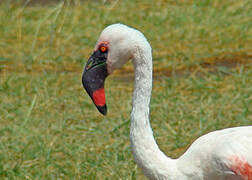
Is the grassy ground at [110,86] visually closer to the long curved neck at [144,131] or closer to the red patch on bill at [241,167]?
the long curved neck at [144,131]

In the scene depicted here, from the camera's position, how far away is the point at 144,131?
3.34 metres

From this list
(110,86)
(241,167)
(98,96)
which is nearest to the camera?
(241,167)

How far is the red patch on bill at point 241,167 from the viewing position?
323cm

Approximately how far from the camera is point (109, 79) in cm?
692

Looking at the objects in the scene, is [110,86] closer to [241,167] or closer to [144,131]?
[144,131]

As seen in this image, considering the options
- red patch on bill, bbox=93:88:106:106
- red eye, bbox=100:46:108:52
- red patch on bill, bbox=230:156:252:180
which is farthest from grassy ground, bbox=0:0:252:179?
red patch on bill, bbox=230:156:252:180

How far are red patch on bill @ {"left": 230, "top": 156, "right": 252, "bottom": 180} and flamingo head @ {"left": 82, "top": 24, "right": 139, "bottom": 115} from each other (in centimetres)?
80

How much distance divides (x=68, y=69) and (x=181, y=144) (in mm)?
2596

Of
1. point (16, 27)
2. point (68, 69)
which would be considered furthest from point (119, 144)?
point (16, 27)

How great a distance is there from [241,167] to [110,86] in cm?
360

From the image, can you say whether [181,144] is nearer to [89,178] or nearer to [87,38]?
[89,178]

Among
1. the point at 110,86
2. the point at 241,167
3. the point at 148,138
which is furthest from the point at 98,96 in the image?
the point at 110,86

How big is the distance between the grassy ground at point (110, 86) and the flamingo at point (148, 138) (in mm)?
601

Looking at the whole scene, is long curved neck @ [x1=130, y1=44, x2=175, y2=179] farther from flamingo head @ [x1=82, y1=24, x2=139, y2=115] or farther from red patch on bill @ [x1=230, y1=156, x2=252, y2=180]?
red patch on bill @ [x1=230, y1=156, x2=252, y2=180]
